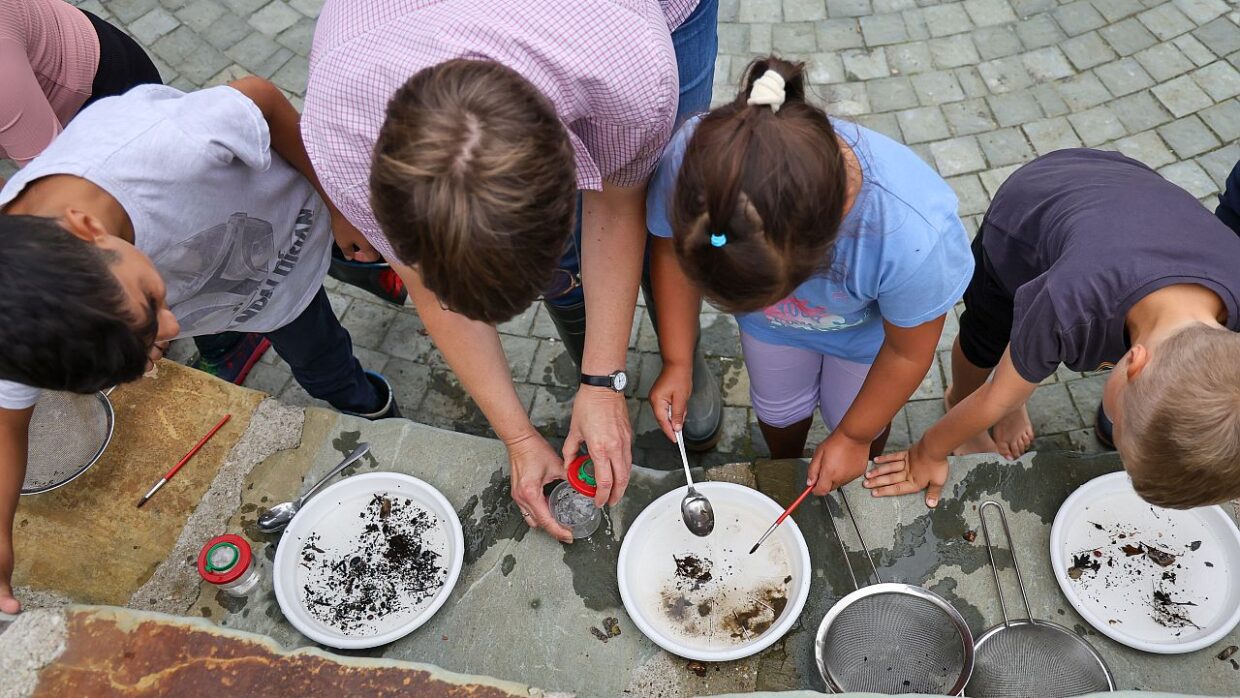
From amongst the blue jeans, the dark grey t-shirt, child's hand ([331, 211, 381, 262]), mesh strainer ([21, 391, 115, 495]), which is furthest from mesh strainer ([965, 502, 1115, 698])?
mesh strainer ([21, 391, 115, 495])

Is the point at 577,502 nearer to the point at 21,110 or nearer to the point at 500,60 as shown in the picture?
the point at 500,60

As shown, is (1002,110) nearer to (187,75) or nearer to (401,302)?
(401,302)

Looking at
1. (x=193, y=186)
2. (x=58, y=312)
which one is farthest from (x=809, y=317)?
(x=58, y=312)

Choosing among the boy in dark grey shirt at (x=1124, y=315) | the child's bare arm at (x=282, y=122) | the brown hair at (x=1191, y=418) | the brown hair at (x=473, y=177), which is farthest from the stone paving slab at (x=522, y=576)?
the brown hair at (x=473, y=177)

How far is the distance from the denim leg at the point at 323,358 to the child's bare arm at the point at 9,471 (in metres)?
0.96

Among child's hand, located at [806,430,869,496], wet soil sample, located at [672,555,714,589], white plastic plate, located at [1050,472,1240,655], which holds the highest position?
child's hand, located at [806,430,869,496]

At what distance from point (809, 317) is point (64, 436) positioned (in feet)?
8.19

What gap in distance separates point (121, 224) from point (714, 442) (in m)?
2.47

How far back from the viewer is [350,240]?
9.34 feet

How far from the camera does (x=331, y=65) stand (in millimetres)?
1631

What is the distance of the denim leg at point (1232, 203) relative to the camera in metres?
2.56

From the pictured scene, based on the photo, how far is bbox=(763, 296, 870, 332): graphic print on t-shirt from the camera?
224 centimetres

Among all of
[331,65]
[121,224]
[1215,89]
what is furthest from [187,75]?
[1215,89]

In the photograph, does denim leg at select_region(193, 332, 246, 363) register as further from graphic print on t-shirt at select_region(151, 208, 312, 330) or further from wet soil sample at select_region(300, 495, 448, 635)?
wet soil sample at select_region(300, 495, 448, 635)
